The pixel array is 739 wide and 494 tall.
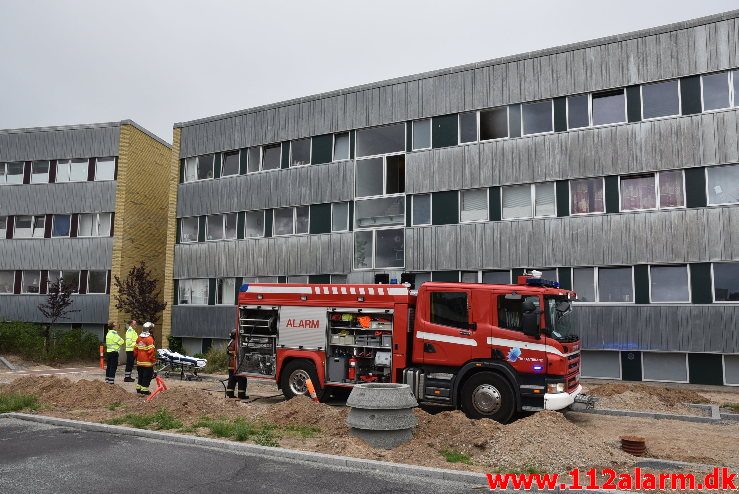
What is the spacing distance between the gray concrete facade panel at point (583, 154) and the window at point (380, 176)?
0.45 m

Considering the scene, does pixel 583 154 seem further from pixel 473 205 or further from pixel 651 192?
pixel 473 205

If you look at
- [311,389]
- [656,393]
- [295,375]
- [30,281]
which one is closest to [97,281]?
[30,281]

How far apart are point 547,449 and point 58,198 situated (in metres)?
30.8

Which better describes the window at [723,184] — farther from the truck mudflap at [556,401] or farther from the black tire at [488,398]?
the black tire at [488,398]

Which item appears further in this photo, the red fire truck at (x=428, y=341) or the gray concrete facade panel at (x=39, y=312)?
the gray concrete facade panel at (x=39, y=312)

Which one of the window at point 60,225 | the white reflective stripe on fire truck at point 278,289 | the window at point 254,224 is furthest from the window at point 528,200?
the window at point 60,225

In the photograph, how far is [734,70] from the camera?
18484mm

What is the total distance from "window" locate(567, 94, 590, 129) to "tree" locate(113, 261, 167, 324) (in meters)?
20.2

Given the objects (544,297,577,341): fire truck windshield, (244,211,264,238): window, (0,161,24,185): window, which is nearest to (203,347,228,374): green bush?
(244,211,264,238): window

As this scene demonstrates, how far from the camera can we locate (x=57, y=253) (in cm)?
3197

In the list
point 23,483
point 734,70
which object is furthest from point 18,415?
point 734,70

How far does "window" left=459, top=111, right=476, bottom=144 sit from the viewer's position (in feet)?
74.8

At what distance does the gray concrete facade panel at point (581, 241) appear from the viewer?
18.3 meters

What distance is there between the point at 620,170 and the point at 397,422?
14.0 meters
